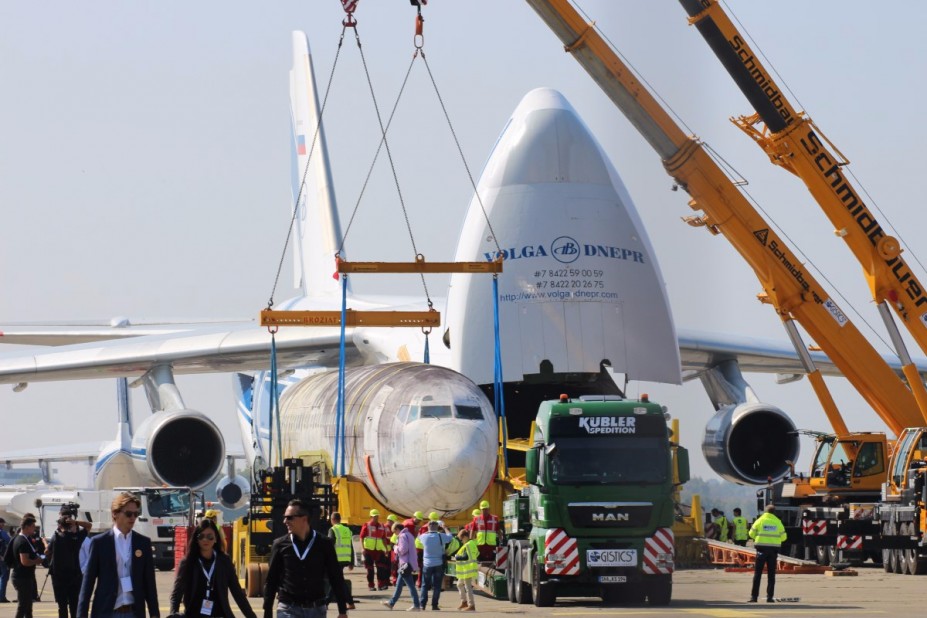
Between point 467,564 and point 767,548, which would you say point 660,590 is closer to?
point 767,548

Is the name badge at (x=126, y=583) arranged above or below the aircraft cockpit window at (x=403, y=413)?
below

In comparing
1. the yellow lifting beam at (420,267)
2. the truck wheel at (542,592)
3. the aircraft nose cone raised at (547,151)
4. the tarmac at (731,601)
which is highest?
the aircraft nose cone raised at (547,151)

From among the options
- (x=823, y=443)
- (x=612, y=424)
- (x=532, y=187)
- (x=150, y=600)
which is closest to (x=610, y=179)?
(x=532, y=187)

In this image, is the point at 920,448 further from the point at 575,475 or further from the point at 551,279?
the point at 575,475

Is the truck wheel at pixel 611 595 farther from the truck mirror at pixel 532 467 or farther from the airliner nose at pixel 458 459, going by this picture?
the airliner nose at pixel 458 459

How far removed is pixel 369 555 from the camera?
750 inches

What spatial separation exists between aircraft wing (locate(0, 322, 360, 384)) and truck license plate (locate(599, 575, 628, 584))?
1308 centimetres

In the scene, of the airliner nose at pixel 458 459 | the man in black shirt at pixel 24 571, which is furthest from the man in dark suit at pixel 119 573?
the airliner nose at pixel 458 459

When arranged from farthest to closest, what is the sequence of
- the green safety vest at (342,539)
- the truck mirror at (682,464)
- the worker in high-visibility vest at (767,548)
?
1. the green safety vest at (342,539)
2. the truck mirror at (682,464)
3. the worker in high-visibility vest at (767,548)

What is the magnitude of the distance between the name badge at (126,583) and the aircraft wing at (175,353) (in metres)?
18.5

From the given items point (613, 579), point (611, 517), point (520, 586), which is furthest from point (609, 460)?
point (520, 586)

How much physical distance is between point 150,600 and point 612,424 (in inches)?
308

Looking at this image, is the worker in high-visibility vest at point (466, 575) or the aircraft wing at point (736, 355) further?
the aircraft wing at point (736, 355)

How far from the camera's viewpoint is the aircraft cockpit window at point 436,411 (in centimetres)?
1873
